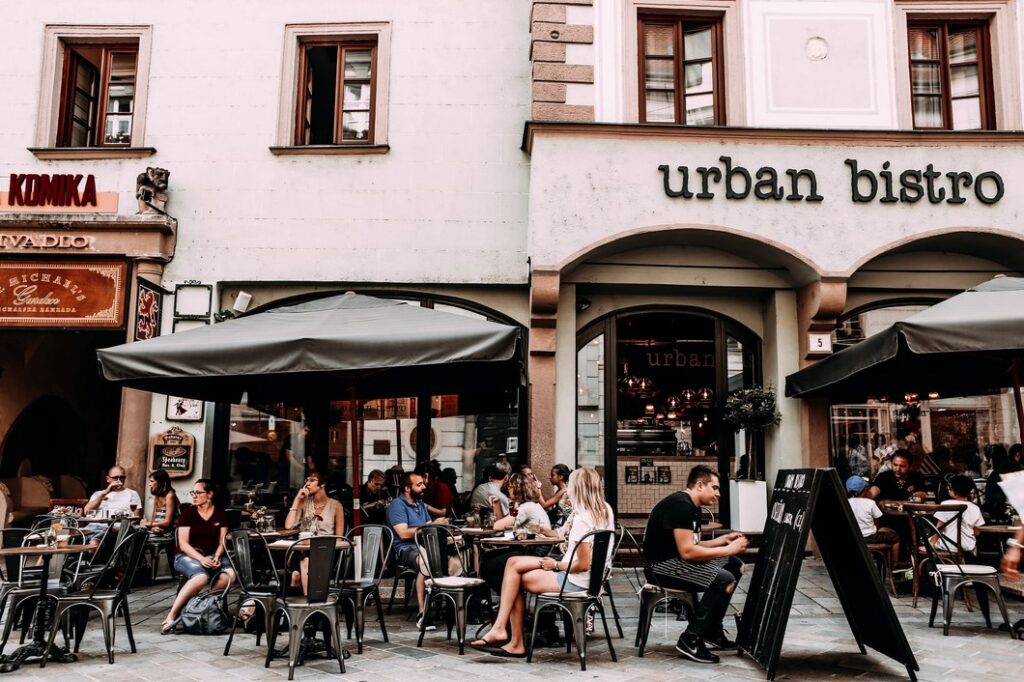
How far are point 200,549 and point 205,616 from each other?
23.6 inches

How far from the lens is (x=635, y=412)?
1170 cm

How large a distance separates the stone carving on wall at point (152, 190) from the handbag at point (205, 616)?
5463 millimetres

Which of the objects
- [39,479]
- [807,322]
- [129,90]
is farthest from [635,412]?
[39,479]

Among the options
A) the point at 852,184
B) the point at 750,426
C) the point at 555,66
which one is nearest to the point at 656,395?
the point at 750,426

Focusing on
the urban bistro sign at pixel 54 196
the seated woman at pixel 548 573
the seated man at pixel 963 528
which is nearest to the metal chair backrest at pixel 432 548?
the seated woman at pixel 548 573

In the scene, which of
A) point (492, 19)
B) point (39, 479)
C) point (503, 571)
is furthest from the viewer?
point (39, 479)

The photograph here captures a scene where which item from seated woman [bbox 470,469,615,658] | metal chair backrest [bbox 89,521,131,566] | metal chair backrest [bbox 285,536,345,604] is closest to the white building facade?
metal chair backrest [bbox 89,521,131,566]

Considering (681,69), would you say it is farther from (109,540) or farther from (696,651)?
(109,540)

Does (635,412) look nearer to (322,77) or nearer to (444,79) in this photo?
(444,79)

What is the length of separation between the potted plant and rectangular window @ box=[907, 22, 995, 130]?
3.94 m

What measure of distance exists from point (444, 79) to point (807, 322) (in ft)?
18.0

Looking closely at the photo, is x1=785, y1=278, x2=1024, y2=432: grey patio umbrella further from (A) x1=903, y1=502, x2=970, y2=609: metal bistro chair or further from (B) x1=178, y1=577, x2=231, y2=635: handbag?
(B) x1=178, y1=577, x2=231, y2=635: handbag

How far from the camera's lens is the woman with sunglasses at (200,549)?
7008 mm

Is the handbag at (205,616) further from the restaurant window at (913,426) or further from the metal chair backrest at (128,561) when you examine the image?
the restaurant window at (913,426)
